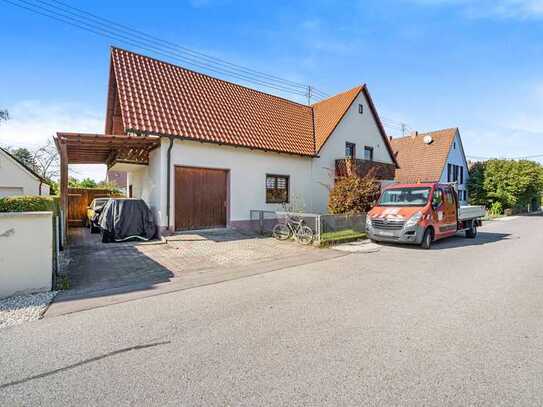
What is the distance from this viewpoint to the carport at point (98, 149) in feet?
30.3

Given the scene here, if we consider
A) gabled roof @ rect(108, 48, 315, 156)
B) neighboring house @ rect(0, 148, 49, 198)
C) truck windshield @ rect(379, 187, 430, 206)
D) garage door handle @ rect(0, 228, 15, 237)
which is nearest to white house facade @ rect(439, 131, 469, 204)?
gabled roof @ rect(108, 48, 315, 156)

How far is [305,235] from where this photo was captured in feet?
34.1

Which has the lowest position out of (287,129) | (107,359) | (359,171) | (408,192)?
(107,359)

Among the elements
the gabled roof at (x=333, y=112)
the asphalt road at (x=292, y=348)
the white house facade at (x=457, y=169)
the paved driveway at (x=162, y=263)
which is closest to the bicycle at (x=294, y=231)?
the paved driveway at (x=162, y=263)

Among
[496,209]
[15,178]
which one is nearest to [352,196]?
[15,178]

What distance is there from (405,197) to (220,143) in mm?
7377

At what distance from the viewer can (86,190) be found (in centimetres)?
1606

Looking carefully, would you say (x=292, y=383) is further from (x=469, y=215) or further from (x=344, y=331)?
(x=469, y=215)

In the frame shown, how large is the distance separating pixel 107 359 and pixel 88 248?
7.04 meters

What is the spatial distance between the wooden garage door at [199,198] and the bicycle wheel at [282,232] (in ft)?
7.90

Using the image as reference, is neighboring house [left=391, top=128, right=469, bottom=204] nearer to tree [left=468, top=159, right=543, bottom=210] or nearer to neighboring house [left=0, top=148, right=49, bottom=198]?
tree [left=468, top=159, right=543, bottom=210]

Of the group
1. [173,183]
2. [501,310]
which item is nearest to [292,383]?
[501,310]

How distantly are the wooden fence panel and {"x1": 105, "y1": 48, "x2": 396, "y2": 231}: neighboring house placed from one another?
7.40 feet

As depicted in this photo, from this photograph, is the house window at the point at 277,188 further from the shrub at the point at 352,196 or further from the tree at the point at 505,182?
the tree at the point at 505,182
